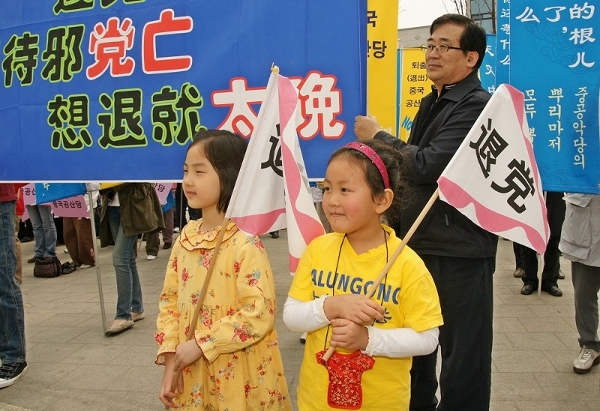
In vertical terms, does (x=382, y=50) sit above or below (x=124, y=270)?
above

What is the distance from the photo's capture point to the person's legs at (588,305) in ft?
12.0

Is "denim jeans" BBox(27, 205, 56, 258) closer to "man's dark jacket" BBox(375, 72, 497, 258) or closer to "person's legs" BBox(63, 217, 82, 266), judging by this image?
"person's legs" BBox(63, 217, 82, 266)

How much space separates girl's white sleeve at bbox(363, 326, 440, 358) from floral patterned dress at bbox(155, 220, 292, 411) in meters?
0.45

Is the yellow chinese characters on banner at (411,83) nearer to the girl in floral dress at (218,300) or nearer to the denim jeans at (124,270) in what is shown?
the denim jeans at (124,270)

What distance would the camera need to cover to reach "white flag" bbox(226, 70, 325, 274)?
81.0 inches

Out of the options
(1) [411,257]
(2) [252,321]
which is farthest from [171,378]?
(1) [411,257]

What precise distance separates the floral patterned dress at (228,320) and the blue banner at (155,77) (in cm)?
97

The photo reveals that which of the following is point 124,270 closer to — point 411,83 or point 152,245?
point 152,245

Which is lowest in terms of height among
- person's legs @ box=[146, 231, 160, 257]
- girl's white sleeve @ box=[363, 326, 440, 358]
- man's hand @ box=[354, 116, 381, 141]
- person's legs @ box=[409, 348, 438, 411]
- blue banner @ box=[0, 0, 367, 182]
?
person's legs @ box=[146, 231, 160, 257]

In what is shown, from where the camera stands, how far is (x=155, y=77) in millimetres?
3215

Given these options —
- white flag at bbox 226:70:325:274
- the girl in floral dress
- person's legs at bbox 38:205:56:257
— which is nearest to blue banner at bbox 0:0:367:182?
white flag at bbox 226:70:325:274

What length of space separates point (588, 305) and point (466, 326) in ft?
5.69

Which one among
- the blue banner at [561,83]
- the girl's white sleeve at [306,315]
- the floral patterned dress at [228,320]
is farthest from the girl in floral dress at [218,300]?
the blue banner at [561,83]

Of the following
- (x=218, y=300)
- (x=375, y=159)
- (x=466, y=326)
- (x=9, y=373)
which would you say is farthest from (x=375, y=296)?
(x=9, y=373)
